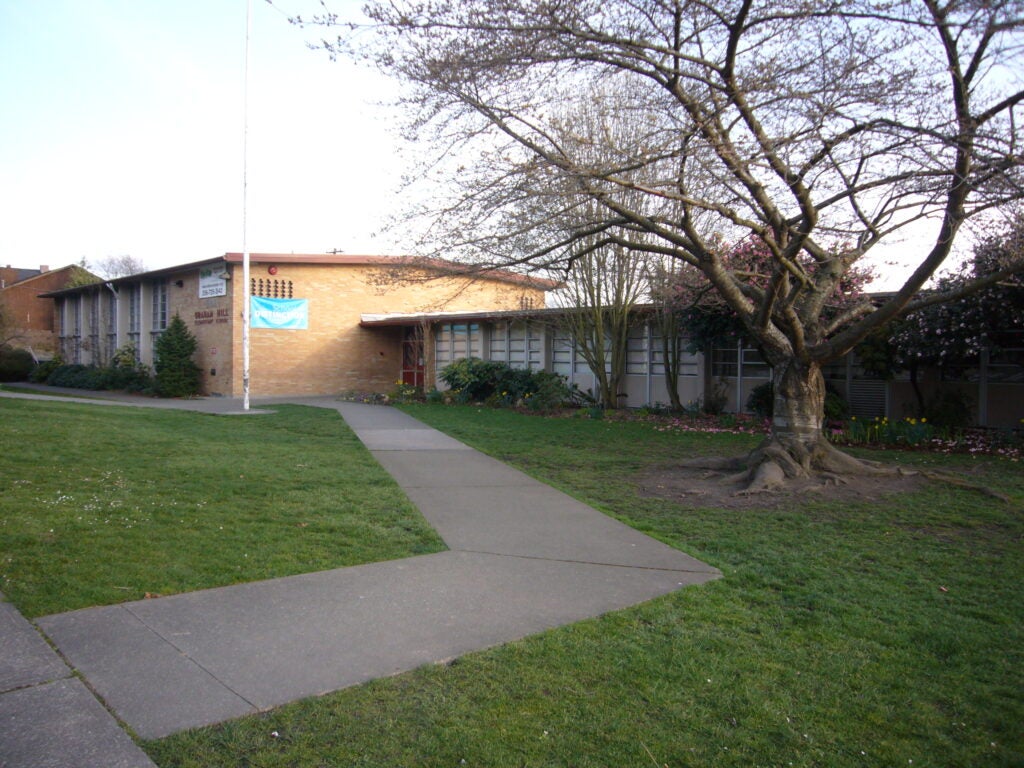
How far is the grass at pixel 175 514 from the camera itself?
17.6 feet

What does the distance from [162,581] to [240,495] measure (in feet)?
9.54

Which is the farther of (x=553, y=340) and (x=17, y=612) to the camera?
(x=553, y=340)

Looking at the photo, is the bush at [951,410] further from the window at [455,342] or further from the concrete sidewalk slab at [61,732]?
the window at [455,342]

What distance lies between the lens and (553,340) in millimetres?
22000

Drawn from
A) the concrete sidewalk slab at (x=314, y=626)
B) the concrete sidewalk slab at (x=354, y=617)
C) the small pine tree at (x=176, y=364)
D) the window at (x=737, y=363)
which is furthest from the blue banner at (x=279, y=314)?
the concrete sidewalk slab at (x=314, y=626)

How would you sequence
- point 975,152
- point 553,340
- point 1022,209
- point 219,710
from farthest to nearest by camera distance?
point 553,340 → point 1022,209 → point 975,152 → point 219,710

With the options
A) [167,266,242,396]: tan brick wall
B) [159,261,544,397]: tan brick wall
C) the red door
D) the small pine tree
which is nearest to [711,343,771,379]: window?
[159,261,544,397]: tan brick wall

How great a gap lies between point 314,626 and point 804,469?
21.3ft

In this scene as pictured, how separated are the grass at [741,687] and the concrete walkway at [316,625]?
224 mm

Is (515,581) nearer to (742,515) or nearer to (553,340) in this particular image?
(742,515)

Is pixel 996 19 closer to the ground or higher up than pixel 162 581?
higher up

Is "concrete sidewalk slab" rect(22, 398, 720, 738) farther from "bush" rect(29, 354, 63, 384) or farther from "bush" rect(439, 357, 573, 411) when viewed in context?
"bush" rect(29, 354, 63, 384)

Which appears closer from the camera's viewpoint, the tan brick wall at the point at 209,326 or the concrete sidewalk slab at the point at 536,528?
the concrete sidewalk slab at the point at 536,528

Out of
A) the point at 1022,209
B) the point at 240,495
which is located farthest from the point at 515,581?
the point at 1022,209
